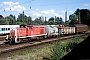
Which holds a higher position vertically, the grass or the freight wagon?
the freight wagon

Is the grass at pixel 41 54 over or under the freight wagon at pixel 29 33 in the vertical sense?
under

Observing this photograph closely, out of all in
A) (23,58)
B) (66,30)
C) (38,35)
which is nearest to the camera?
(23,58)

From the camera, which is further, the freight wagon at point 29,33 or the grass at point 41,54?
the freight wagon at point 29,33

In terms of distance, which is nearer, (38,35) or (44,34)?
(38,35)

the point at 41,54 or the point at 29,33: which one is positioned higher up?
the point at 29,33

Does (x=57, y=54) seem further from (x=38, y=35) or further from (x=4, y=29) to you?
(x=4, y=29)

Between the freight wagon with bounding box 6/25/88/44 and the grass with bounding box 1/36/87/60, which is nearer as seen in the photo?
the grass with bounding box 1/36/87/60

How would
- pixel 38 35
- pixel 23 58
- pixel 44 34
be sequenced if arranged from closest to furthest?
1. pixel 23 58
2. pixel 38 35
3. pixel 44 34

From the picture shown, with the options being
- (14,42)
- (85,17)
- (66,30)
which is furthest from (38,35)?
(85,17)

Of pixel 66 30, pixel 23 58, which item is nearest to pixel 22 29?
pixel 23 58

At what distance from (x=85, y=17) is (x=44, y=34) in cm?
7525

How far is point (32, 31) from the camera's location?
84.1 ft

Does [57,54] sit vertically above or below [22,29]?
below

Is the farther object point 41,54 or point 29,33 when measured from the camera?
point 29,33
